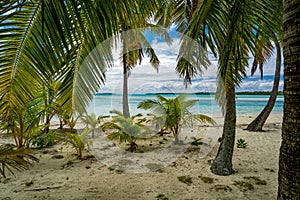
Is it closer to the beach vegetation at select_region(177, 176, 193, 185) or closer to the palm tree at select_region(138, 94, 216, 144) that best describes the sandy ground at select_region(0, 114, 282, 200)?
the beach vegetation at select_region(177, 176, 193, 185)

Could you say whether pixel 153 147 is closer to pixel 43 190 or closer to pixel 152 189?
pixel 152 189

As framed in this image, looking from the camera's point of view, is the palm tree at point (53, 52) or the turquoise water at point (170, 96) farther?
the turquoise water at point (170, 96)

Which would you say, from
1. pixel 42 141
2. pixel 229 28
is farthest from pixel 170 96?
pixel 229 28

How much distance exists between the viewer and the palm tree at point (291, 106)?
111 centimetres

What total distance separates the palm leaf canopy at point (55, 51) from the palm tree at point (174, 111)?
3.40m

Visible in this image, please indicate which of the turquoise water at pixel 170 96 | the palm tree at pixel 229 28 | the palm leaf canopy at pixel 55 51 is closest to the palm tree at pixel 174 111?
the turquoise water at pixel 170 96

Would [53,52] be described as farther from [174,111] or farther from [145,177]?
[174,111]

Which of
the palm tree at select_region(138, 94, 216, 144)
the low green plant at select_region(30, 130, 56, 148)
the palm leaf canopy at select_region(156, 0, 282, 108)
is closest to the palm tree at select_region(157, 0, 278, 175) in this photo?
the palm leaf canopy at select_region(156, 0, 282, 108)

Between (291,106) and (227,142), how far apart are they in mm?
2341

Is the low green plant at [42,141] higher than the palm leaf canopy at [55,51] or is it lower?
lower

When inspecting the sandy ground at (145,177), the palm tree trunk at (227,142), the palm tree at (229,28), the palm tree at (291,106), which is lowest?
the sandy ground at (145,177)

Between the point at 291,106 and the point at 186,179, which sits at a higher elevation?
the point at 291,106

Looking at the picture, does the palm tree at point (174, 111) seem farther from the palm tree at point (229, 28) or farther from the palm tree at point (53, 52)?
the palm tree at point (53, 52)

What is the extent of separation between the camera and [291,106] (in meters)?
1.16
